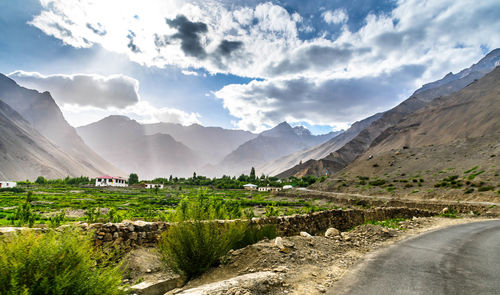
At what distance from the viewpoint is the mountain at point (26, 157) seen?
13738cm

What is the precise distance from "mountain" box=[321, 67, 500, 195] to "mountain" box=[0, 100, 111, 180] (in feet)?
523

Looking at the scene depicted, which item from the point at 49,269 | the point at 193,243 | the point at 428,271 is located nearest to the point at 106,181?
the point at 193,243

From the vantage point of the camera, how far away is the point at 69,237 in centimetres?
406

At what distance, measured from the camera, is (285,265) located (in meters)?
7.27

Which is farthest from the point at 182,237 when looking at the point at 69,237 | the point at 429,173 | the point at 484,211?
the point at 429,173

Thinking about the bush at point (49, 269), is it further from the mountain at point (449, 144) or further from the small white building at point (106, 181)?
→ the small white building at point (106, 181)

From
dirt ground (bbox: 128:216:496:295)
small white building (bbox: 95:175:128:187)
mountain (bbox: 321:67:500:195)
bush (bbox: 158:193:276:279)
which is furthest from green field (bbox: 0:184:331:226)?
small white building (bbox: 95:175:128:187)

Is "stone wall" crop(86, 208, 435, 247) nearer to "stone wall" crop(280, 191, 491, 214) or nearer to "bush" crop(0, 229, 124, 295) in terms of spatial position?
"bush" crop(0, 229, 124, 295)

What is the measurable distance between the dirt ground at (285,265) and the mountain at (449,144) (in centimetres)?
4058

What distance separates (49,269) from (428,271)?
27.8ft

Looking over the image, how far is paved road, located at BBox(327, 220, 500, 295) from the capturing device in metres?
5.72

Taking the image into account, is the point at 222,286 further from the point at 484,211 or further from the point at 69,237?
the point at 484,211

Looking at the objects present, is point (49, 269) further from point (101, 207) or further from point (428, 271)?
point (101, 207)

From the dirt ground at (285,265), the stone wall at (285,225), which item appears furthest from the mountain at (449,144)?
the dirt ground at (285,265)
